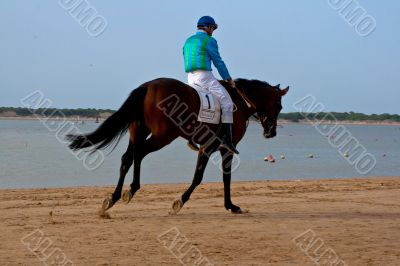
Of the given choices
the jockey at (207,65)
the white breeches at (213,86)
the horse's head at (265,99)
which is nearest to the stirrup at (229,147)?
the jockey at (207,65)

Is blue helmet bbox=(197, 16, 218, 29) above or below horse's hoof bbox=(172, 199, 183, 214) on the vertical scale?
above

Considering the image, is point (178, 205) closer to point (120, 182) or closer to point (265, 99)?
point (120, 182)

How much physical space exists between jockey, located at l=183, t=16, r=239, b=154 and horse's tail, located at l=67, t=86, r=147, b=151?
39.1 inches

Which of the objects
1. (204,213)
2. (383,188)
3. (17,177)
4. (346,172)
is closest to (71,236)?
(204,213)

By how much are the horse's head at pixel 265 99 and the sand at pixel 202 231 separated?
143cm

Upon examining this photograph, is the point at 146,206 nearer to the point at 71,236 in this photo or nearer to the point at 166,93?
the point at 166,93

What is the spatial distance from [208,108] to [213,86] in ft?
1.37

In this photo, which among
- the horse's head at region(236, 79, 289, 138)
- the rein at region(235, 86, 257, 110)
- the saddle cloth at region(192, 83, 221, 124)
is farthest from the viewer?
the horse's head at region(236, 79, 289, 138)

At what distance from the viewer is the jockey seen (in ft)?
34.9

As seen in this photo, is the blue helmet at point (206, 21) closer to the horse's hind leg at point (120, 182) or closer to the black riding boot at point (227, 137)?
the black riding boot at point (227, 137)

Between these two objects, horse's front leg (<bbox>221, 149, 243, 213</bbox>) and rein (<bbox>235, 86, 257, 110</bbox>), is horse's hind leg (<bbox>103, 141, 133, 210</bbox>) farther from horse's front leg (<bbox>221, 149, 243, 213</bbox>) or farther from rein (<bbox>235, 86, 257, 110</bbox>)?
rein (<bbox>235, 86, 257, 110</bbox>)

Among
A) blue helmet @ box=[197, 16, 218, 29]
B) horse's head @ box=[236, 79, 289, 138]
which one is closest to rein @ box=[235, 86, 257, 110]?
horse's head @ box=[236, 79, 289, 138]

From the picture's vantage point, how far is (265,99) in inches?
475

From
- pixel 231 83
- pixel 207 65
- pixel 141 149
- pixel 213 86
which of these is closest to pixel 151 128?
pixel 141 149
